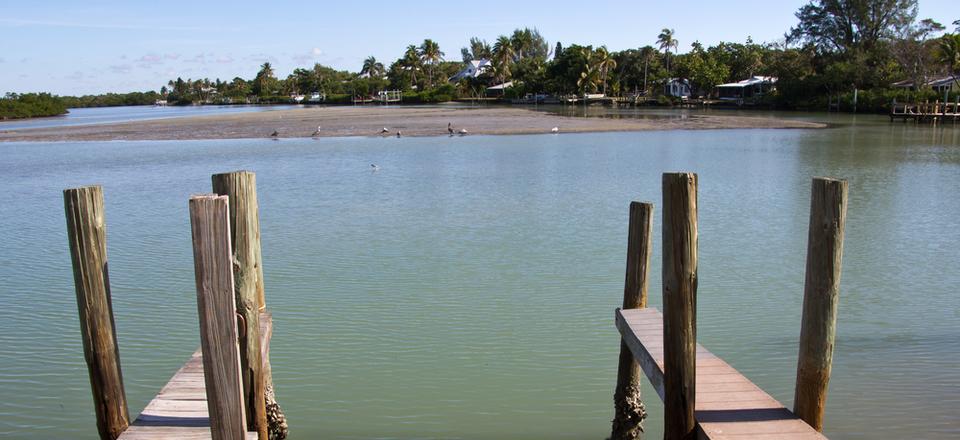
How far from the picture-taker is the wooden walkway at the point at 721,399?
4605mm

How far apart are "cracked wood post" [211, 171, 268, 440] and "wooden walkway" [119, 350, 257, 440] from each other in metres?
0.34

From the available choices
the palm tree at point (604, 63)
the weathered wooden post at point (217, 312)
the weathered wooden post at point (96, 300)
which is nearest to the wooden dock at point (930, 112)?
the palm tree at point (604, 63)

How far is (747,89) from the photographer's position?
316 feet

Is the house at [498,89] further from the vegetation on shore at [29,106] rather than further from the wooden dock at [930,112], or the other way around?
the wooden dock at [930,112]

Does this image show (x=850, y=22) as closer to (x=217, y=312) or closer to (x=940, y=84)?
(x=940, y=84)

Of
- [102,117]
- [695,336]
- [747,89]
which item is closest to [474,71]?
[747,89]

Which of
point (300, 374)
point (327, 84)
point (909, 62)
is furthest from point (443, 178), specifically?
point (327, 84)

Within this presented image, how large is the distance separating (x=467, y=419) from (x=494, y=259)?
6046mm

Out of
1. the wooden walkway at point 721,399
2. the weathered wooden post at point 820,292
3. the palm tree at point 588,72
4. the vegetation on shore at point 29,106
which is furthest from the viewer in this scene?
the palm tree at point 588,72

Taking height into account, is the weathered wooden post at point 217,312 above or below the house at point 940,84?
below

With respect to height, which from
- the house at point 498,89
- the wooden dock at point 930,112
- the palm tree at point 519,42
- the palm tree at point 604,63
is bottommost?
the wooden dock at point 930,112

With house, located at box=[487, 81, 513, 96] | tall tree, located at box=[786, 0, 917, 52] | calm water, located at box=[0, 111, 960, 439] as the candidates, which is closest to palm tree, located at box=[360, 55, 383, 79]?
house, located at box=[487, 81, 513, 96]

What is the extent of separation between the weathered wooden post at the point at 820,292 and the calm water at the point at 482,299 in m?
2.02

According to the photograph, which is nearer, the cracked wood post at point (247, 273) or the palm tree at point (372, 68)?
the cracked wood post at point (247, 273)
